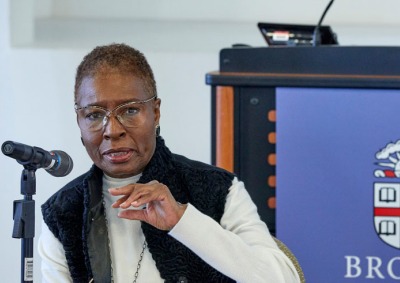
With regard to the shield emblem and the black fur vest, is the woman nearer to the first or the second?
the black fur vest

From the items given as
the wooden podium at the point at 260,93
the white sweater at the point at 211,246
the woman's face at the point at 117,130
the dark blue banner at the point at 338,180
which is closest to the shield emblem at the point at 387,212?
the dark blue banner at the point at 338,180

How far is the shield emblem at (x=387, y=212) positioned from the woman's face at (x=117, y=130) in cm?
81

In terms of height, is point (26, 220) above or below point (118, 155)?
below

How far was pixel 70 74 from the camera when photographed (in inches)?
148

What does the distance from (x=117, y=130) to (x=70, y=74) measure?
1.88 m

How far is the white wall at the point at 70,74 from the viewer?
3.74 m

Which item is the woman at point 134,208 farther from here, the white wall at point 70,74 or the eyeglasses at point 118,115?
the white wall at point 70,74

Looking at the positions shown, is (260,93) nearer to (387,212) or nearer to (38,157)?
(387,212)

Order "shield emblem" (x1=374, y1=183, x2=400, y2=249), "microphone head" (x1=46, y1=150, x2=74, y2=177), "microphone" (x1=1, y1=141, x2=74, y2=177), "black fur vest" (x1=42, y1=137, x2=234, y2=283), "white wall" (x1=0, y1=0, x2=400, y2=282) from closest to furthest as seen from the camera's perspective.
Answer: "microphone" (x1=1, y1=141, x2=74, y2=177)
"microphone head" (x1=46, y1=150, x2=74, y2=177)
"black fur vest" (x1=42, y1=137, x2=234, y2=283)
"shield emblem" (x1=374, y1=183, x2=400, y2=249)
"white wall" (x1=0, y1=0, x2=400, y2=282)

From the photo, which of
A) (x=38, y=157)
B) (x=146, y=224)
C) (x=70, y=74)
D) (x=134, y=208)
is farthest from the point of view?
(x=70, y=74)

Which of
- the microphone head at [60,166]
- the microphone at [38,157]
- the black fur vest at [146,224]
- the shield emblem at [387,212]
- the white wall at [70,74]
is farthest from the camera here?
the white wall at [70,74]

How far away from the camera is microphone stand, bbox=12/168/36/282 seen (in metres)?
1.82

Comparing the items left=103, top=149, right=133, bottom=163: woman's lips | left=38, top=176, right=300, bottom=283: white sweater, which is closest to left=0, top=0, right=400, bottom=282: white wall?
left=38, top=176, right=300, bottom=283: white sweater

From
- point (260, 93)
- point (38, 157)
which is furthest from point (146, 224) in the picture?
point (260, 93)
